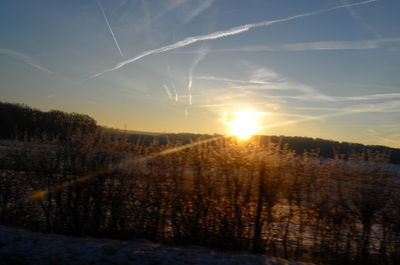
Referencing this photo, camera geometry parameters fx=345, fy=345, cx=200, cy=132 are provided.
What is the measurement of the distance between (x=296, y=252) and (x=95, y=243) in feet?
13.7

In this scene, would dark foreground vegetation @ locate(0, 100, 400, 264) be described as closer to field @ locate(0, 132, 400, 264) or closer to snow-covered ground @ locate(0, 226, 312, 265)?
field @ locate(0, 132, 400, 264)

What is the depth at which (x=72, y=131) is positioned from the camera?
32.9ft

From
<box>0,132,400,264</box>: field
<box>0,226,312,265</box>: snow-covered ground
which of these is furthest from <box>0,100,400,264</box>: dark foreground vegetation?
<box>0,226,312,265</box>: snow-covered ground

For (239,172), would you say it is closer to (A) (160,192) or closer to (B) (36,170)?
(A) (160,192)

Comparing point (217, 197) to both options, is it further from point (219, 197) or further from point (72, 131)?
point (72, 131)

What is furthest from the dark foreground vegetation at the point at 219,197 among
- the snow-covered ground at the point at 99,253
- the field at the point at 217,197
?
the snow-covered ground at the point at 99,253

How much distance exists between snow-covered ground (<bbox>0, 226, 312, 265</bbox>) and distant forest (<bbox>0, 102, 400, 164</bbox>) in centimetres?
287

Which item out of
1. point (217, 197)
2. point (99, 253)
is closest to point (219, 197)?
point (217, 197)

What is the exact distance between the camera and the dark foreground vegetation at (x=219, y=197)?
23.5 ft

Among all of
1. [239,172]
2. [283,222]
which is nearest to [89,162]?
[239,172]

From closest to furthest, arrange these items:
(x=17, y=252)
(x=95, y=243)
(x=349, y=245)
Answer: (x=17, y=252), (x=95, y=243), (x=349, y=245)

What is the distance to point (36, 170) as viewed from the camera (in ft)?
27.4

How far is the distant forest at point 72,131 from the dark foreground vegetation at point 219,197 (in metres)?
0.45

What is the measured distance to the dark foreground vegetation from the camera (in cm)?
717
